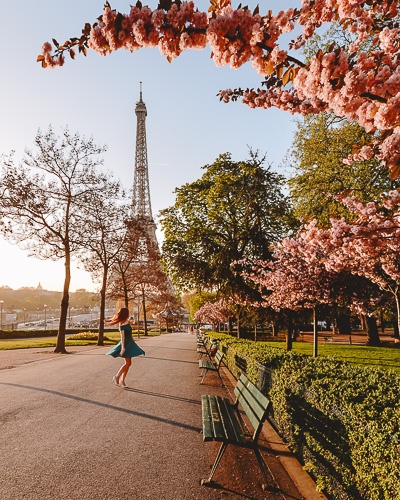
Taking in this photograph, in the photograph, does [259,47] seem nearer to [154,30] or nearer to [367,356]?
[154,30]

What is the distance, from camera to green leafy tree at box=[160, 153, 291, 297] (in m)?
20.5

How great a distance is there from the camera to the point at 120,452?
4633 millimetres

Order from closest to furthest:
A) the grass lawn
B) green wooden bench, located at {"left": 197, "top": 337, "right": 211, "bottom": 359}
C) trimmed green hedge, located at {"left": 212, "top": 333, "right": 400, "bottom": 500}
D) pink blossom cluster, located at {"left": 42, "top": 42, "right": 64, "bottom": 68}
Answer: trimmed green hedge, located at {"left": 212, "top": 333, "right": 400, "bottom": 500} < pink blossom cluster, located at {"left": 42, "top": 42, "right": 64, "bottom": 68} < the grass lawn < green wooden bench, located at {"left": 197, "top": 337, "right": 211, "bottom": 359}

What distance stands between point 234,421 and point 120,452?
5.01 ft

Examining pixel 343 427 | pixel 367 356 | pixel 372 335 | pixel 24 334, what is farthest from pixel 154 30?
pixel 24 334

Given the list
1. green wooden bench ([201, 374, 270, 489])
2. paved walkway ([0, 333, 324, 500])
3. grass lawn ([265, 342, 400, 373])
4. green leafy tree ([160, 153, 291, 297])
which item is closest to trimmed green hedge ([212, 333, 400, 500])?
paved walkway ([0, 333, 324, 500])

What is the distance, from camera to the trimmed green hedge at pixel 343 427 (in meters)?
2.94

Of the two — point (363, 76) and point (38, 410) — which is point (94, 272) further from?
point (363, 76)

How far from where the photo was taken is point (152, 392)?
850 centimetres

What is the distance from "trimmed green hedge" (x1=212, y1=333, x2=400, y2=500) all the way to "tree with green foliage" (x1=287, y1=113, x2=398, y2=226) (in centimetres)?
1126

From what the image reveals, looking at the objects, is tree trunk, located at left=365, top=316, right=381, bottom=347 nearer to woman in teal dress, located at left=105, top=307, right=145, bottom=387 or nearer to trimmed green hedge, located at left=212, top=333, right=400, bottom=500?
woman in teal dress, located at left=105, top=307, right=145, bottom=387

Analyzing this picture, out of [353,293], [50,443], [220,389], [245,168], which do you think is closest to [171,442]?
[50,443]

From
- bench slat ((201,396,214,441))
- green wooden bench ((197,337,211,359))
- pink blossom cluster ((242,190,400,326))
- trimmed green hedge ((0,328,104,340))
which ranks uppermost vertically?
pink blossom cluster ((242,190,400,326))

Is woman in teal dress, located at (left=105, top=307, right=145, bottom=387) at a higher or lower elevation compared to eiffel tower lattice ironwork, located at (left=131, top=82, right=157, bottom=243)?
lower
